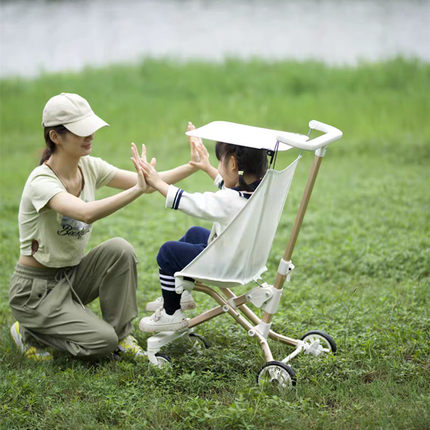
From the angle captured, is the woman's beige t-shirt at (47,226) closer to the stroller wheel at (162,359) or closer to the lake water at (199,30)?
the stroller wheel at (162,359)

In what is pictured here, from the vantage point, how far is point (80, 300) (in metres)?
3.89

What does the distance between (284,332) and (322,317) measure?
327 mm

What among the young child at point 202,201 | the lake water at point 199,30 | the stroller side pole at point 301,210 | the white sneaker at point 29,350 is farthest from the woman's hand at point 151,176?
the lake water at point 199,30

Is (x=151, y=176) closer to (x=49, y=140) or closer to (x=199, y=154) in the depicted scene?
(x=199, y=154)

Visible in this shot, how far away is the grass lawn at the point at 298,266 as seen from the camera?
10.1 ft

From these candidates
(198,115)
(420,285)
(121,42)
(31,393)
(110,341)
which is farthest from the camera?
(121,42)

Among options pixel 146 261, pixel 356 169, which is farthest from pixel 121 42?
pixel 146 261

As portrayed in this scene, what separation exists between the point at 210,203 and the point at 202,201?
0.06m

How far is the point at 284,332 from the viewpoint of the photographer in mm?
3959

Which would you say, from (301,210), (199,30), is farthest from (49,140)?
(199,30)

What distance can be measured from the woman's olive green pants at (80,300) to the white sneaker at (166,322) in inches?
11.4

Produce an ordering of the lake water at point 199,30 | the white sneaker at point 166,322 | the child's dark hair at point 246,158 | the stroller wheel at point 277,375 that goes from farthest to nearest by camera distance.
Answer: the lake water at point 199,30
the white sneaker at point 166,322
the child's dark hair at point 246,158
the stroller wheel at point 277,375

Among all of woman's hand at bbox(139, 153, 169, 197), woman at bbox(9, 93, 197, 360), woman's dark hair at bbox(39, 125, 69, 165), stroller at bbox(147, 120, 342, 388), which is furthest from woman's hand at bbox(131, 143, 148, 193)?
woman's dark hair at bbox(39, 125, 69, 165)

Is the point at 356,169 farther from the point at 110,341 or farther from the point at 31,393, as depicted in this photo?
the point at 31,393
